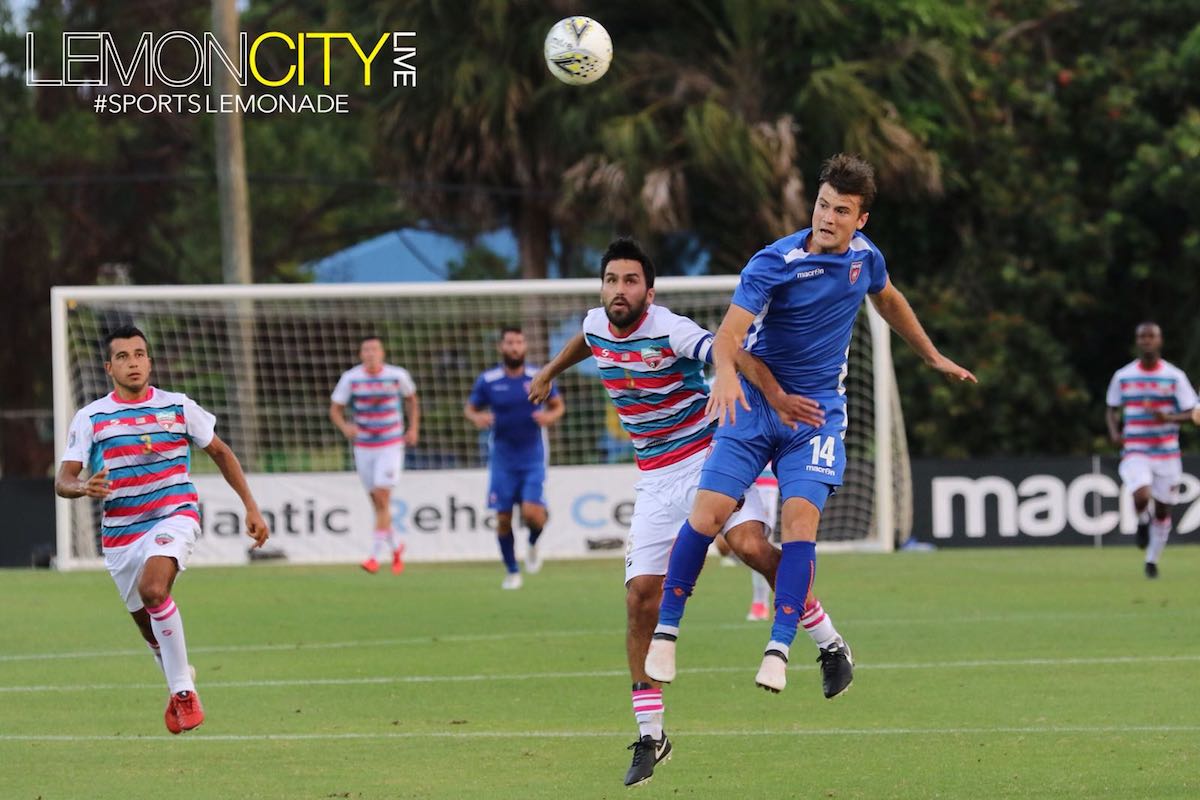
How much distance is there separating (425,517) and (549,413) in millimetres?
4488

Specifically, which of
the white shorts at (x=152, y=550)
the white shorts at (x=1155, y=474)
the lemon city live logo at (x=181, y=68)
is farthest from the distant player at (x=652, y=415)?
the lemon city live logo at (x=181, y=68)

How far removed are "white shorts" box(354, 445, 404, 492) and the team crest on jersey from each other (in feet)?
37.9

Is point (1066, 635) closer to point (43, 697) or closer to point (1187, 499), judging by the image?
point (43, 697)

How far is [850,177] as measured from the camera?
818 centimetres

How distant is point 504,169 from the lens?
27.5 meters

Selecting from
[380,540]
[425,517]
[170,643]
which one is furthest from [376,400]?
[170,643]

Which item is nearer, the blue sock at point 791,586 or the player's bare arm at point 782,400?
the blue sock at point 791,586

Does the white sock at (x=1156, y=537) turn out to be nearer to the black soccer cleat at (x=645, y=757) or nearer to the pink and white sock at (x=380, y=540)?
the pink and white sock at (x=380, y=540)

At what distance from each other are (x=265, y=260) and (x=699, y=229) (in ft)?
34.2

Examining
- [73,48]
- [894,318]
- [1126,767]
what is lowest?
[1126,767]

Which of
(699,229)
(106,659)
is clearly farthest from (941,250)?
(106,659)

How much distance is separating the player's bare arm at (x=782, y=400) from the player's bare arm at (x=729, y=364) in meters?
0.14

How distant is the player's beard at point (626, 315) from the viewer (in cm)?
833

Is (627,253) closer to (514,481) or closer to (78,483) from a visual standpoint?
(78,483)
